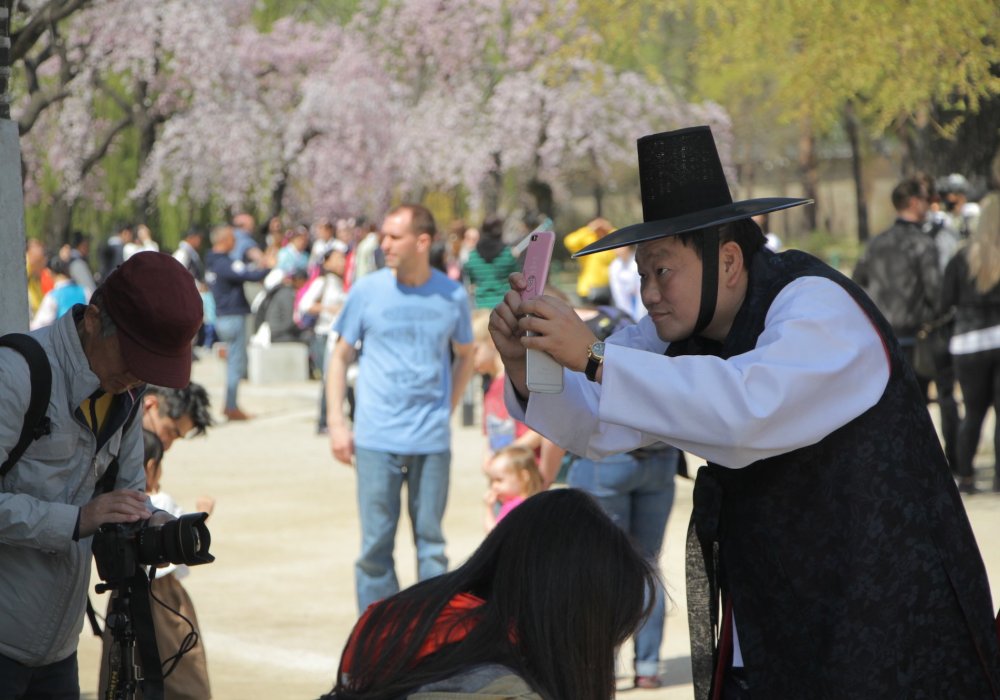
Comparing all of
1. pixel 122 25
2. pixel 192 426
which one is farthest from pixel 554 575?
pixel 122 25

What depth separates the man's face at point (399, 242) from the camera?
6.16 metres

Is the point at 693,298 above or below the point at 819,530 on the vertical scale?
above

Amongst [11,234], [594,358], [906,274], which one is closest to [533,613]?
[594,358]

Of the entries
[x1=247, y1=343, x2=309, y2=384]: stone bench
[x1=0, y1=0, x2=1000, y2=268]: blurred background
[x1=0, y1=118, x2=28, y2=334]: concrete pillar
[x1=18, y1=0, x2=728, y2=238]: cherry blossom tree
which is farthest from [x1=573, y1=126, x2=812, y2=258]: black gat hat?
[x1=18, y1=0, x2=728, y2=238]: cherry blossom tree

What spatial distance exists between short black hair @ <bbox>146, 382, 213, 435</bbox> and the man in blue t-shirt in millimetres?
1272

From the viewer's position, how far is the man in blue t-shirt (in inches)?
238

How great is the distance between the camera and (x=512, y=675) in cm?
217

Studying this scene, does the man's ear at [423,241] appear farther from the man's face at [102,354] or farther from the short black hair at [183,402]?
the man's face at [102,354]

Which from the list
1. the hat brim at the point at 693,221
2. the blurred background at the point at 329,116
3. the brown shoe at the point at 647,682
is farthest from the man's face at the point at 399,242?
the blurred background at the point at 329,116

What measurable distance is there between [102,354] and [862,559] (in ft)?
5.46

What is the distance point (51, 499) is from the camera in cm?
312

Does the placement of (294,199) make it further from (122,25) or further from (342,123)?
(122,25)

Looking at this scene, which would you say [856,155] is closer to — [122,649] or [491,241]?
[491,241]

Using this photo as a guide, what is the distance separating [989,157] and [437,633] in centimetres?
1234
